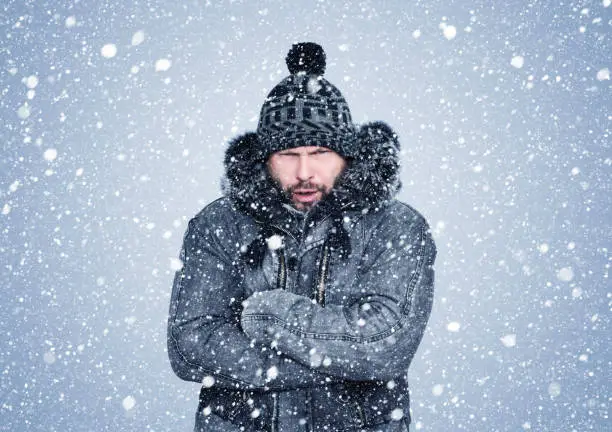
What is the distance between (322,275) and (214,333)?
0.39m

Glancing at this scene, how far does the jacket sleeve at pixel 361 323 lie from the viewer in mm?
1814

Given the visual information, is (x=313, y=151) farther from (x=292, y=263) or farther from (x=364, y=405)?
(x=364, y=405)

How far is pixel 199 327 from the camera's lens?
194 cm

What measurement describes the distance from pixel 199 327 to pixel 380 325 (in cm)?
55

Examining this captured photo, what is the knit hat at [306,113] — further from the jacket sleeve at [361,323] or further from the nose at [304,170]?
the jacket sleeve at [361,323]

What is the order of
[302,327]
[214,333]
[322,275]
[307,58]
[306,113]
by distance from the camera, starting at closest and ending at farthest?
[302,327] → [214,333] → [322,275] → [306,113] → [307,58]

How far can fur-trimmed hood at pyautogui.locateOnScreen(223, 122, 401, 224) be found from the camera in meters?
2.07

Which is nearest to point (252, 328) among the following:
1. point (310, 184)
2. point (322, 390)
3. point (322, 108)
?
point (322, 390)

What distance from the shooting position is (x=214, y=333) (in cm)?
192

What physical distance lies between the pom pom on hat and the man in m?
0.10

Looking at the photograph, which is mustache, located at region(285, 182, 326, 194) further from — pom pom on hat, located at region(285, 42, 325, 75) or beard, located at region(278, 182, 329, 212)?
pom pom on hat, located at region(285, 42, 325, 75)

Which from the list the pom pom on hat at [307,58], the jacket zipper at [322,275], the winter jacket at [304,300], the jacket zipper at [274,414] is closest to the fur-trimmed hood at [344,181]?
the winter jacket at [304,300]

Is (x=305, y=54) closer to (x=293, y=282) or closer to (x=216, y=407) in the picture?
(x=293, y=282)

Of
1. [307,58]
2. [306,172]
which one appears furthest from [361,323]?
[307,58]
